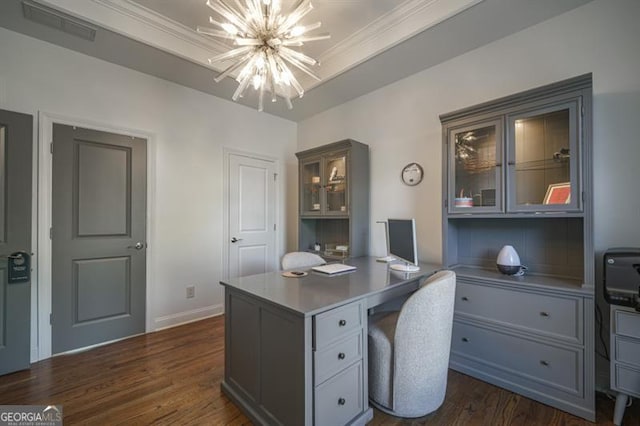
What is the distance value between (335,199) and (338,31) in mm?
1748

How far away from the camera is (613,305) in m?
1.62

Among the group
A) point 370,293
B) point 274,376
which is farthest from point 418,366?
point 274,376

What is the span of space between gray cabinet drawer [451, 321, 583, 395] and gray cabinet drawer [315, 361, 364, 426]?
1.07m

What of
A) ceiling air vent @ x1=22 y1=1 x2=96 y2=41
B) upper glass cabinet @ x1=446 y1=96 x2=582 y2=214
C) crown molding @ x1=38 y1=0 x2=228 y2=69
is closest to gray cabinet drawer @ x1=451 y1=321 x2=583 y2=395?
upper glass cabinet @ x1=446 y1=96 x2=582 y2=214

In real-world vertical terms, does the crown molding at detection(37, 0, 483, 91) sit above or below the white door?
above

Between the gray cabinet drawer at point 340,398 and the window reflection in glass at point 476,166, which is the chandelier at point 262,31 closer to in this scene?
the window reflection in glass at point 476,166

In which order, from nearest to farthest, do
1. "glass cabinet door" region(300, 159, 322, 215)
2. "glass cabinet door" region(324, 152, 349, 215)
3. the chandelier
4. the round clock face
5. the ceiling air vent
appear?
the chandelier, the ceiling air vent, the round clock face, "glass cabinet door" region(324, 152, 349, 215), "glass cabinet door" region(300, 159, 322, 215)

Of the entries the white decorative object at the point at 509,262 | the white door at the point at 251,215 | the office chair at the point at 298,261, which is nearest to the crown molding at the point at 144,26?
the white door at the point at 251,215

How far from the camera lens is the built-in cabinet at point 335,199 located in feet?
10.4

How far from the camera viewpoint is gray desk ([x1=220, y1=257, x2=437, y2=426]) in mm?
1359

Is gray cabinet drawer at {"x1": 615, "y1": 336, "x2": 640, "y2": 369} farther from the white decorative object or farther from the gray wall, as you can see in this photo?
the white decorative object

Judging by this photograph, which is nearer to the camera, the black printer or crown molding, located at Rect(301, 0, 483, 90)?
the black printer

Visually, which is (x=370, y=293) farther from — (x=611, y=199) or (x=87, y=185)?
(x=87, y=185)

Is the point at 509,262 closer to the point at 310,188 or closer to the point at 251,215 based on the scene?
the point at 310,188
